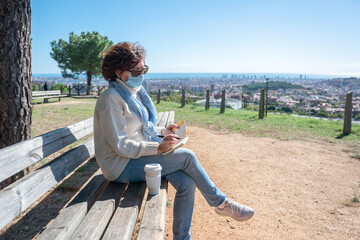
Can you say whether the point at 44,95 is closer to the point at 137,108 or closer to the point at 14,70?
the point at 14,70

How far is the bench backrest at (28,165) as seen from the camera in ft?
5.57

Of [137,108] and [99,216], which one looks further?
[137,108]

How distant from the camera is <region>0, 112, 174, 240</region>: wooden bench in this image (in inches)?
65.4

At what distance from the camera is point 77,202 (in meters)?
2.06

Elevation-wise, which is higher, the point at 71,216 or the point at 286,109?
the point at 71,216

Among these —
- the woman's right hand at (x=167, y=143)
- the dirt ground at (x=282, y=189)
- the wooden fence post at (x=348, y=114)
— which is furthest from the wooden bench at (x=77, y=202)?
the wooden fence post at (x=348, y=114)

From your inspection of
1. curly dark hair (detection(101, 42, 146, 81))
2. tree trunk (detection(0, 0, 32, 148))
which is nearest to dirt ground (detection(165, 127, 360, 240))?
curly dark hair (detection(101, 42, 146, 81))

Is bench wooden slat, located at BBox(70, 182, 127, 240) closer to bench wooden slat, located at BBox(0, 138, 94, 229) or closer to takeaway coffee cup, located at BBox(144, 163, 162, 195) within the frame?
takeaway coffee cup, located at BBox(144, 163, 162, 195)

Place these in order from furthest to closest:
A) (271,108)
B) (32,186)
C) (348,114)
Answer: (271,108) → (348,114) → (32,186)

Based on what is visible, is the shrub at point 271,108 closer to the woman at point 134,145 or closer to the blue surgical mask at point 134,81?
the woman at point 134,145

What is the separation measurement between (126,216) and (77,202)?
0.45 meters

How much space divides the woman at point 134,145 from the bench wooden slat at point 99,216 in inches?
7.1

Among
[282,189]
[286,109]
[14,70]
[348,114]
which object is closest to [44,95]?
[286,109]

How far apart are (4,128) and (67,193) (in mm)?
1122
